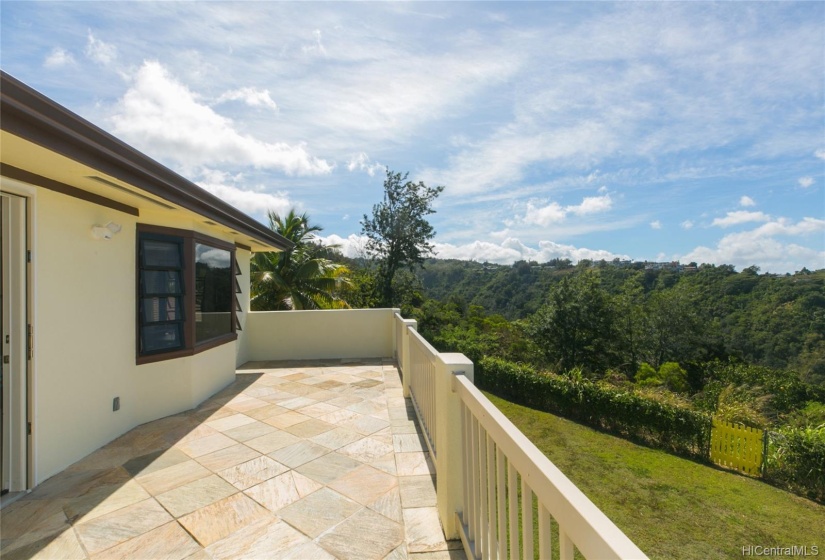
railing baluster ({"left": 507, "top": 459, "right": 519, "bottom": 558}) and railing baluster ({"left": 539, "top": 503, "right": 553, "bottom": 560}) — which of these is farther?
railing baluster ({"left": 507, "top": 459, "right": 519, "bottom": 558})

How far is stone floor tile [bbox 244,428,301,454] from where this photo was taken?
359 cm

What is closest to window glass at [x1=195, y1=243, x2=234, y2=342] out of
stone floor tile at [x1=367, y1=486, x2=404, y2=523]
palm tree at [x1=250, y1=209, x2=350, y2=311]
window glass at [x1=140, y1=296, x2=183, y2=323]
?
window glass at [x1=140, y1=296, x2=183, y2=323]

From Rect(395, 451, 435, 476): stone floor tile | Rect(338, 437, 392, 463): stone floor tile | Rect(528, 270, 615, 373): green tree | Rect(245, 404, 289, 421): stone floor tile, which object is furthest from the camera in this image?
Rect(528, 270, 615, 373): green tree

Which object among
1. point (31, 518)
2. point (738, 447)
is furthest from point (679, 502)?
point (31, 518)

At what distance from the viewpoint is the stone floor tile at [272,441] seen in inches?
141

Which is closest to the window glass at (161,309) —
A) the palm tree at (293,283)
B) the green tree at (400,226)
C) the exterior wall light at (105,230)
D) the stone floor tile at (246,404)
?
the exterior wall light at (105,230)

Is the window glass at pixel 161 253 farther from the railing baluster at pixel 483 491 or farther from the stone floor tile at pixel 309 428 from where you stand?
the railing baluster at pixel 483 491

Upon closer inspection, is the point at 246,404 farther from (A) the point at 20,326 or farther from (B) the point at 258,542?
(B) the point at 258,542

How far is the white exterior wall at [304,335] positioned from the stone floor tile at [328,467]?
4607mm

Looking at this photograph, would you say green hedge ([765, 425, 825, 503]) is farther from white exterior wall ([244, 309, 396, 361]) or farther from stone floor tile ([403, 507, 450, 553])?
stone floor tile ([403, 507, 450, 553])

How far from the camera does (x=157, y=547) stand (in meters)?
2.22

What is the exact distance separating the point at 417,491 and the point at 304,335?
5.66 meters

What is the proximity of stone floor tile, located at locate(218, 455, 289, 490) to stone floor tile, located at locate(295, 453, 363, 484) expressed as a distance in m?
0.20

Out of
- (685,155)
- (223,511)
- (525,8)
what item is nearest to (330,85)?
(525,8)
